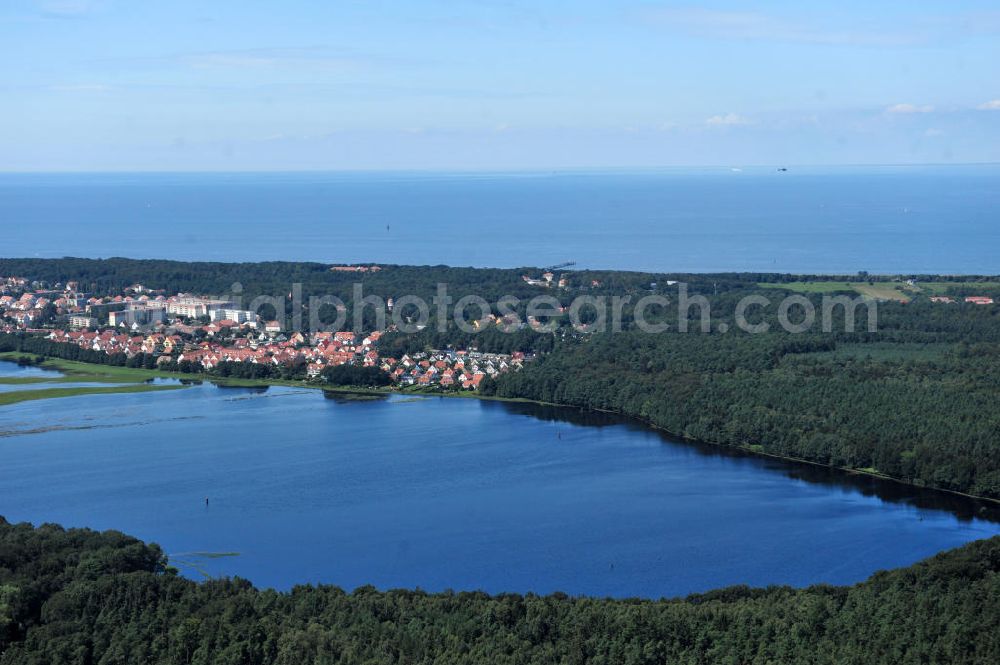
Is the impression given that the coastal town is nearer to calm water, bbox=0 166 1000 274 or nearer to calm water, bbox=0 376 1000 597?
calm water, bbox=0 376 1000 597

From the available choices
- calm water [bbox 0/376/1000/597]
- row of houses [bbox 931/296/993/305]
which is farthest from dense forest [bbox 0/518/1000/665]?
row of houses [bbox 931/296/993/305]

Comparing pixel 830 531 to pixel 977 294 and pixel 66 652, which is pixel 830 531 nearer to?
pixel 66 652

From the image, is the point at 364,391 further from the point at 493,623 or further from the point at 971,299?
the point at 971,299

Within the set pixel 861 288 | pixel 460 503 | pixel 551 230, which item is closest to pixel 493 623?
pixel 460 503

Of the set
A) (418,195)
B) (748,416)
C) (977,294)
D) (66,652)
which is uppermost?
(418,195)

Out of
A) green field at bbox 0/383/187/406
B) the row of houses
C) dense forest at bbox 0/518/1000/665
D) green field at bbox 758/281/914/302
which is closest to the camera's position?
dense forest at bbox 0/518/1000/665

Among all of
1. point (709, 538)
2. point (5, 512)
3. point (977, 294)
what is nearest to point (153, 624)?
point (5, 512)
